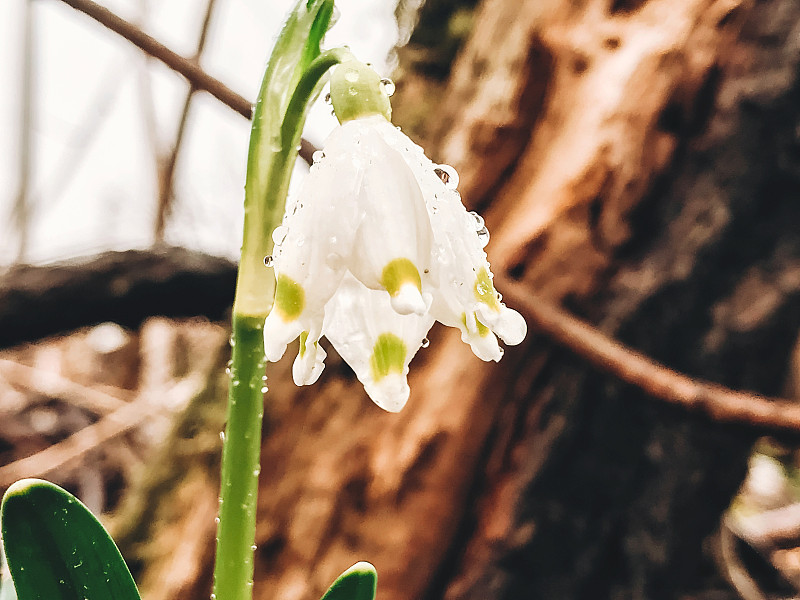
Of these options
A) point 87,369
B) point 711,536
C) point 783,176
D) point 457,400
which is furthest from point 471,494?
point 87,369

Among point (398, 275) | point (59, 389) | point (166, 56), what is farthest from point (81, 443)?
point (398, 275)

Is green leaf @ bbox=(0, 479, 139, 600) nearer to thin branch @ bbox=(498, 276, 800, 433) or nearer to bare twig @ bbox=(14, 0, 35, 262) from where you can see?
thin branch @ bbox=(498, 276, 800, 433)

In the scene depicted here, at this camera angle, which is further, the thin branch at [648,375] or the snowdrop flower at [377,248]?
the thin branch at [648,375]

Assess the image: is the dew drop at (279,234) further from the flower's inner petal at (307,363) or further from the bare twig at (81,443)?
the bare twig at (81,443)

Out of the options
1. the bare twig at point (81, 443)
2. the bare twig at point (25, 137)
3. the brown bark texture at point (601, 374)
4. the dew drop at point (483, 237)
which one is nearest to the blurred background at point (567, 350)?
the brown bark texture at point (601, 374)

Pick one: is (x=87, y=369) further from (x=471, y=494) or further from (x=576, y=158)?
(x=576, y=158)

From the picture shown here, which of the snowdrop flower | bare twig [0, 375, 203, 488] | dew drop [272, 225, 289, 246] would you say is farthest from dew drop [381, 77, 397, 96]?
bare twig [0, 375, 203, 488]

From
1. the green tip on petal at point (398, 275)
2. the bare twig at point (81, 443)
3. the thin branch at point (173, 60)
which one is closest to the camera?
the green tip on petal at point (398, 275)
